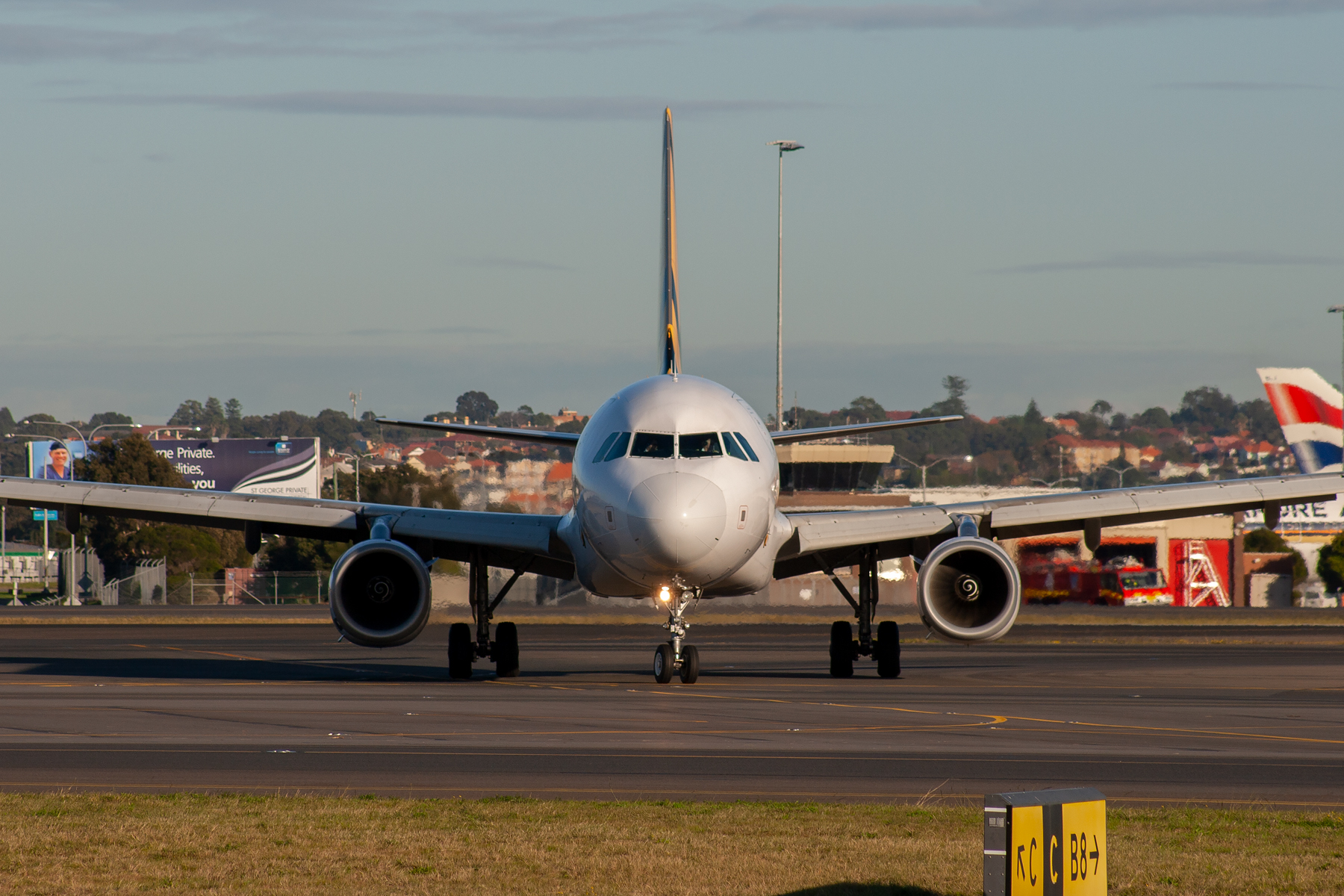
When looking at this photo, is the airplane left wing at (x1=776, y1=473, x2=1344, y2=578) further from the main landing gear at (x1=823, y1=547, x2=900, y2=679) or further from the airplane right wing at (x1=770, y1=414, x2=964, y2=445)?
the airplane right wing at (x1=770, y1=414, x2=964, y2=445)

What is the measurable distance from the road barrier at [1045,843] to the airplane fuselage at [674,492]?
46.5ft

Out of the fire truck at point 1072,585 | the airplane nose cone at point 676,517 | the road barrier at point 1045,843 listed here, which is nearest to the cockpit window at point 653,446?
the airplane nose cone at point 676,517

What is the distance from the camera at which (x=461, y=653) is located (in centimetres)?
2659

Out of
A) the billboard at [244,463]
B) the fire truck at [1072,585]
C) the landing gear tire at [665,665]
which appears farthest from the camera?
the billboard at [244,463]

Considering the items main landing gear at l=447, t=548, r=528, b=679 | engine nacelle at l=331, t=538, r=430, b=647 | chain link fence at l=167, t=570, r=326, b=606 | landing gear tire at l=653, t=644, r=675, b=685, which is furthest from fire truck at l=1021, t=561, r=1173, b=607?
engine nacelle at l=331, t=538, r=430, b=647

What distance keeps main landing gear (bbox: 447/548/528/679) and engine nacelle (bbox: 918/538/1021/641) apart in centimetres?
667

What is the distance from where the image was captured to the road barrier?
7.17m

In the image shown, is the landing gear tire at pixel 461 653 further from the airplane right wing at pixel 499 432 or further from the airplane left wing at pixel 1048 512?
the airplane left wing at pixel 1048 512

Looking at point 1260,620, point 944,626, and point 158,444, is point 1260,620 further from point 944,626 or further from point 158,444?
point 158,444

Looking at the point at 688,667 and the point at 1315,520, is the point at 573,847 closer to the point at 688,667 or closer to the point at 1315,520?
the point at 688,667

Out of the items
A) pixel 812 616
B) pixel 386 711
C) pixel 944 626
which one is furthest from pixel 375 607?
pixel 812 616

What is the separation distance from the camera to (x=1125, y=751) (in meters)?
16.2

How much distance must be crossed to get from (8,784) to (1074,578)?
7022 cm

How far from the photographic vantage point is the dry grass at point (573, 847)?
9.50 meters
